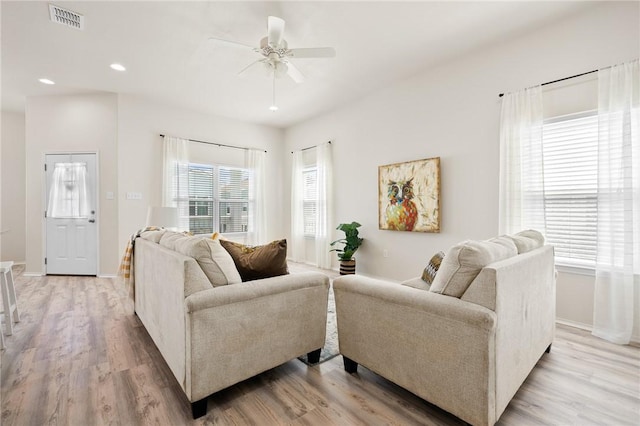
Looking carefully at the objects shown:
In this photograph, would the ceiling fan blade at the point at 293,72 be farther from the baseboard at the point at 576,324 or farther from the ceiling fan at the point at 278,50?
the baseboard at the point at 576,324

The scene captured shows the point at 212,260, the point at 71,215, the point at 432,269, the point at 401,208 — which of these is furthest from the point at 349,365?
the point at 71,215

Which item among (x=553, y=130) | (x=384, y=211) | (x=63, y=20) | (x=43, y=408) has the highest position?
(x=63, y=20)

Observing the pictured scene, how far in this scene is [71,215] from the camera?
15.6ft

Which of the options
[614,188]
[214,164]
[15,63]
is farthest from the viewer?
[214,164]

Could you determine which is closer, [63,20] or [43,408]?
[43,408]

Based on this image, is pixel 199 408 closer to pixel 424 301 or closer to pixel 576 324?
pixel 424 301

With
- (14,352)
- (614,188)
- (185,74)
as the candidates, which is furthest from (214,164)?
(614,188)

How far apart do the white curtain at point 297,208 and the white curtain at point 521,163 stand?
12.2ft

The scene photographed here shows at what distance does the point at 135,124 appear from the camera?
4805 mm

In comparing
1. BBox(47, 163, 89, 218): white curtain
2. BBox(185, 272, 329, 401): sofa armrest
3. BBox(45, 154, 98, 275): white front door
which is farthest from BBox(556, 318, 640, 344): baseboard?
BBox(47, 163, 89, 218): white curtain

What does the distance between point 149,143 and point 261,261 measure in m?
4.25

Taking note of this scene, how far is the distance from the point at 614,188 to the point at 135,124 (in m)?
6.22

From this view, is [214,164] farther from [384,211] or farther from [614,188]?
[614,188]

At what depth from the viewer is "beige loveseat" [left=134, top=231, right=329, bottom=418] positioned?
1515 millimetres
